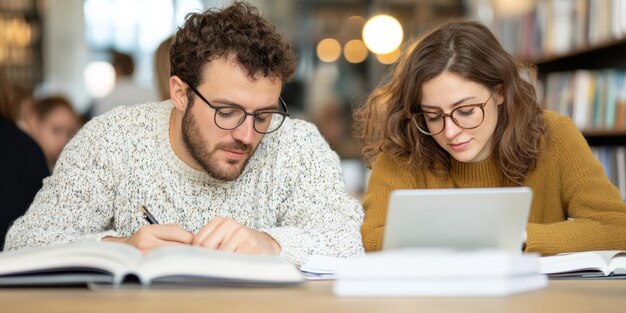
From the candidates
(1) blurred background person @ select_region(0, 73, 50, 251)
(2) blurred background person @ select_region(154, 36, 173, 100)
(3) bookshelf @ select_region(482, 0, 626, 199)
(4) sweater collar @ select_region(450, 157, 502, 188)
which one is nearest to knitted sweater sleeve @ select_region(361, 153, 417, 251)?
(4) sweater collar @ select_region(450, 157, 502, 188)

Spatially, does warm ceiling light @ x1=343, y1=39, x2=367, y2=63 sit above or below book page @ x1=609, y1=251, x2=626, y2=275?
above


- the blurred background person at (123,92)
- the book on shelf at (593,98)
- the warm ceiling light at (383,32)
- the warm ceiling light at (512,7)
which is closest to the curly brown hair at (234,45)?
the book on shelf at (593,98)

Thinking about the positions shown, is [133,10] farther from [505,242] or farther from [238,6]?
[505,242]

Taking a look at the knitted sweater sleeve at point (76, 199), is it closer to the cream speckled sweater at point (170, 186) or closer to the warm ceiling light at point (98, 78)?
the cream speckled sweater at point (170, 186)

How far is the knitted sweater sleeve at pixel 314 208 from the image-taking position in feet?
6.29

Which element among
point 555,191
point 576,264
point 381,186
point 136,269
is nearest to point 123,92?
point 381,186

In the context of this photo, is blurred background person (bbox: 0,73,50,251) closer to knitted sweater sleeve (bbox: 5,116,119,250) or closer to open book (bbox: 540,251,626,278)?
knitted sweater sleeve (bbox: 5,116,119,250)

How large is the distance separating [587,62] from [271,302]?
425cm

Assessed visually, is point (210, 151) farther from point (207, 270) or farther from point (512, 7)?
point (512, 7)

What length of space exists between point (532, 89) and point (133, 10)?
8.37 m

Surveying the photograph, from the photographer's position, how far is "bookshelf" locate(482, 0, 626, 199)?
406cm

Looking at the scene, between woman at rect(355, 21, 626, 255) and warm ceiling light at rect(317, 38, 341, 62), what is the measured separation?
7.46 meters

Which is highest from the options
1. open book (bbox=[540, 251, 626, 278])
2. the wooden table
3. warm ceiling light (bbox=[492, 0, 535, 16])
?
warm ceiling light (bbox=[492, 0, 535, 16])

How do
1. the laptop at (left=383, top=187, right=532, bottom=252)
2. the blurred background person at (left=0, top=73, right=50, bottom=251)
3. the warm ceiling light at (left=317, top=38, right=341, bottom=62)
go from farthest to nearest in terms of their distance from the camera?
1. the warm ceiling light at (left=317, top=38, right=341, bottom=62)
2. the blurred background person at (left=0, top=73, right=50, bottom=251)
3. the laptop at (left=383, top=187, right=532, bottom=252)
